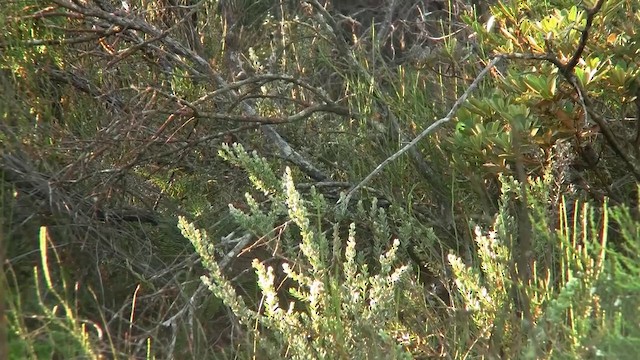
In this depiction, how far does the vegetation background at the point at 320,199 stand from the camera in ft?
8.38

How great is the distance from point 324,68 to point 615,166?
2.63 metres

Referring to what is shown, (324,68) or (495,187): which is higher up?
(324,68)

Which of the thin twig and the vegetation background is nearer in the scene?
the vegetation background

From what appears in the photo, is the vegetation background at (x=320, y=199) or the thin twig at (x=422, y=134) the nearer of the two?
the vegetation background at (x=320, y=199)

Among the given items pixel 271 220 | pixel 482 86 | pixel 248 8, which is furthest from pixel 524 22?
pixel 248 8

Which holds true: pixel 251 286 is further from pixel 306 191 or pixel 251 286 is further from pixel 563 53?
pixel 563 53

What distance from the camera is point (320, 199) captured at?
2.95 meters

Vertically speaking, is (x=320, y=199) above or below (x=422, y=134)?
below

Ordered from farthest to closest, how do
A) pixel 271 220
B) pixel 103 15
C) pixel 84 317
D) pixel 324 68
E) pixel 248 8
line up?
pixel 324 68, pixel 248 8, pixel 103 15, pixel 84 317, pixel 271 220

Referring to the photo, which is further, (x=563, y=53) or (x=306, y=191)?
(x=306, y=191)

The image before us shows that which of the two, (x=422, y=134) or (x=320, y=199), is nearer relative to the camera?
(x=320, y=199)

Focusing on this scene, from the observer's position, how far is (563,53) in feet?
10.3

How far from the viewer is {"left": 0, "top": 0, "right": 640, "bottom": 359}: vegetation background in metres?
2.55

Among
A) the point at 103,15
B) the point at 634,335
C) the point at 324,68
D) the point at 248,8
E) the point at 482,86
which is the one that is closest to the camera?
the point at 634,335
